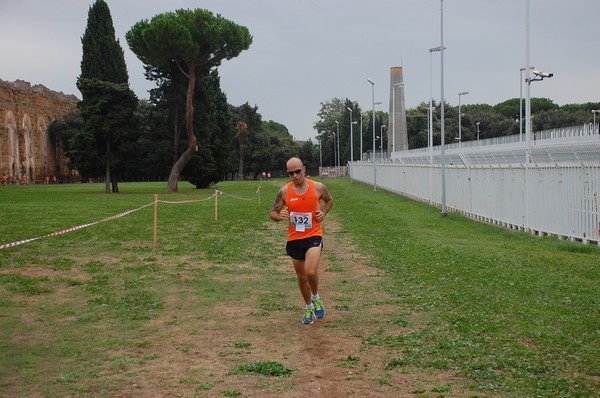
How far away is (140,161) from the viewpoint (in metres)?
55.6

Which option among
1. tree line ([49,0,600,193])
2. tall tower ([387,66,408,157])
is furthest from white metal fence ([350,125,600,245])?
tall tower ([387,66,408,157])

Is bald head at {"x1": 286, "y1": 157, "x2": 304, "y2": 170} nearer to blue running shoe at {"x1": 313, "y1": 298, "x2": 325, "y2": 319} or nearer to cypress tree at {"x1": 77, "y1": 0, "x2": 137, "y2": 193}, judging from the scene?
blue running shoe at {"x1": 313, "y1": 298, "x2": 325, "y2": 319}

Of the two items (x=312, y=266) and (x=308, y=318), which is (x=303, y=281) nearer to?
(x=312, y=266)

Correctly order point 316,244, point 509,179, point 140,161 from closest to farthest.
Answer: point 316,244 < point 509,179 < point 140,161

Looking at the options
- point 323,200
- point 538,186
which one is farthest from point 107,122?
point 323,200

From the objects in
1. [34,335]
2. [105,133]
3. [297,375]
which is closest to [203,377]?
[297,375]

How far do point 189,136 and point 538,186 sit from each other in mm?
39026

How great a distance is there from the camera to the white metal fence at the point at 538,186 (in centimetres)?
1562

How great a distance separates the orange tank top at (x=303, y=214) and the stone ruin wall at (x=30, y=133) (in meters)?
70.4

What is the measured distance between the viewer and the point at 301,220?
8.78 meters

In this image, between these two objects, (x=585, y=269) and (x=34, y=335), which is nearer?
(x=34, y=335)

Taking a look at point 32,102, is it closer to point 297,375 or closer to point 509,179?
point 509,179

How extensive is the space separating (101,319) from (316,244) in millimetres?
2712

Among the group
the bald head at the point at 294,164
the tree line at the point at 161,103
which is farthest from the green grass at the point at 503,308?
the tree line at the point at 161,103
